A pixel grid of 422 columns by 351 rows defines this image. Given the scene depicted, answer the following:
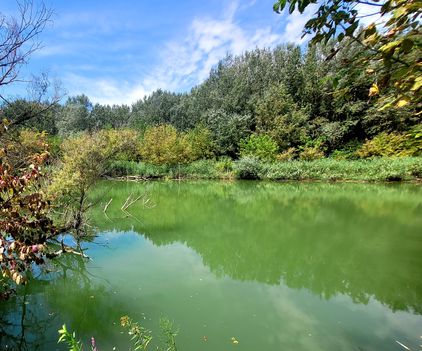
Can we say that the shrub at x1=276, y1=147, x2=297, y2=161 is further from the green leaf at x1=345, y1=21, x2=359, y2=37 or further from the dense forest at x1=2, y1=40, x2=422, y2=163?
the green leaf at x1=345, y1=21, x2=359, y2=37

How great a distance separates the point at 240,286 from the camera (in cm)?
577

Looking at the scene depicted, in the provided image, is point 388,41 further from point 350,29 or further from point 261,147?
point 261,147

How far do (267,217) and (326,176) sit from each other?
14.1 metres

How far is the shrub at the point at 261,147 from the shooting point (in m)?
27.8

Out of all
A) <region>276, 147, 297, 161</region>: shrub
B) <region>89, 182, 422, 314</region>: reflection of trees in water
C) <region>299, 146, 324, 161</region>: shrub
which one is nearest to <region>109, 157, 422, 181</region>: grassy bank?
<region>276, 147, 297, 161</region>: shrub

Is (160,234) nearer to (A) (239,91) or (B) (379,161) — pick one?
(B) (379,161)

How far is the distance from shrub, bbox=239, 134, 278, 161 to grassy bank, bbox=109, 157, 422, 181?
3.48 feet

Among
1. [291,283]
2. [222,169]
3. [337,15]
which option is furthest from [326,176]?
[337,15]

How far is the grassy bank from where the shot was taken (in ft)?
72.0

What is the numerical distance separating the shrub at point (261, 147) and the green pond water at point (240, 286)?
16569mm

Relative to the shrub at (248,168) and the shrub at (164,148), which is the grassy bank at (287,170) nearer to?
the shrub at (248,168)

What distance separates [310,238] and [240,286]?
3922 millimetres

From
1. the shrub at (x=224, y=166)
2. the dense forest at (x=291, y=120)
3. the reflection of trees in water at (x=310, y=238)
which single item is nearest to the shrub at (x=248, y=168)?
the shrub at (x=224, y=166)

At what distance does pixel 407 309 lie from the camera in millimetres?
4953
